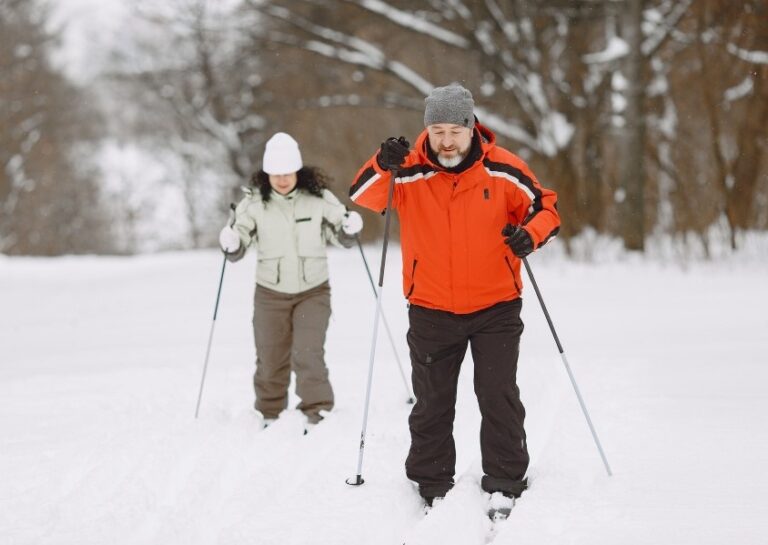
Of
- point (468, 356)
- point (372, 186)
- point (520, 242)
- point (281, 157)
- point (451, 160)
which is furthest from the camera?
point (468, 356)

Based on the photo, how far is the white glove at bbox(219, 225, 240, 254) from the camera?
4.39 metres

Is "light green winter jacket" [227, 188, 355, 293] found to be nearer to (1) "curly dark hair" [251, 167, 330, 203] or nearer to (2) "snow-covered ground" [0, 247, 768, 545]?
(1) "curly dark hair" [251, 167, 330, 203]

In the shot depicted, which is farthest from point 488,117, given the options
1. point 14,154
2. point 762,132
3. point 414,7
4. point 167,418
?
point 14,154

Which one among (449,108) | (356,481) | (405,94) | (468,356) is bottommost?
(468,356)

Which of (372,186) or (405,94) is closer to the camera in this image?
(372,186)

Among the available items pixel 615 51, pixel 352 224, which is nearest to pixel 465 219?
pixel 352 224

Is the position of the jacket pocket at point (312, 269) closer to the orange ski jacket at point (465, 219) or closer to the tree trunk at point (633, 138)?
the orange ski jacket at point (465, 219)

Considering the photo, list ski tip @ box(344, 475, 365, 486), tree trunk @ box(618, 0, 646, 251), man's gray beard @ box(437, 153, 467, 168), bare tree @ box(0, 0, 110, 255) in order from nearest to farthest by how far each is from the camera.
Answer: man's gray beard @ box(437, 153, 467, 168) → ski tip @ box(344, 475, 365, 486) → tree trunk @ box(618, 0, 646, 251) → bare tree @ box(0, 0, 110, 255)

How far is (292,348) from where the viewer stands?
4484 millimetres

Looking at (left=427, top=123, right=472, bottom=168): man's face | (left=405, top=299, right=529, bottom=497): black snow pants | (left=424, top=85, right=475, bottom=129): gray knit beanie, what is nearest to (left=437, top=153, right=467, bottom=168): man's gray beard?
(left=427, top=123, right=472, bottom=168): man's face

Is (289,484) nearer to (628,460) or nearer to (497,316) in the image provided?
(497,316)

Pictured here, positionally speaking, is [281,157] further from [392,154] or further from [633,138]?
[633,138]

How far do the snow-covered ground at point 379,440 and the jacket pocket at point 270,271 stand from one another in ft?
2.63

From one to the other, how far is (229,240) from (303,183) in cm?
55
